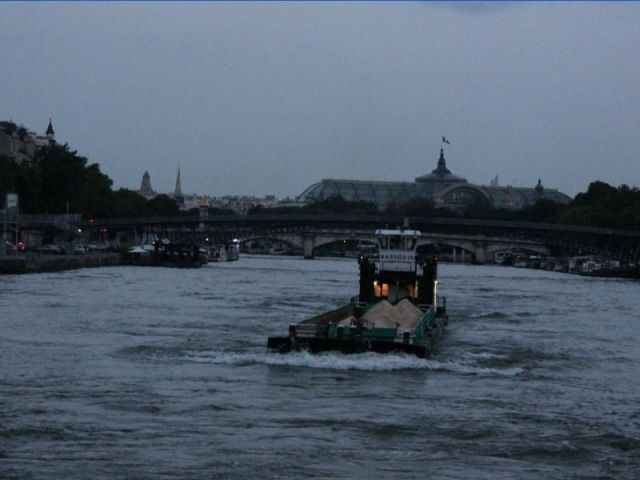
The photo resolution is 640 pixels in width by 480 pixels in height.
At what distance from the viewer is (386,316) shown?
3966 cm

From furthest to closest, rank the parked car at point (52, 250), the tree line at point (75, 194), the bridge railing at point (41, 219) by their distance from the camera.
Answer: the tree line at point (75, 194), the bridge railing at point (41, 219), the parked car at point (52, 250)

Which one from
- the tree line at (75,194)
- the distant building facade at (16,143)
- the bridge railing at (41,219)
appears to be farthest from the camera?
the distant building facade at (16,143)

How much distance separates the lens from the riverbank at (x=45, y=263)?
84.8 meters

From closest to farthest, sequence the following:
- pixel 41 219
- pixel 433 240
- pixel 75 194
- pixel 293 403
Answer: pixel 293 403 < pixel 41 219 < pixel 75 194 < pixel 433 240

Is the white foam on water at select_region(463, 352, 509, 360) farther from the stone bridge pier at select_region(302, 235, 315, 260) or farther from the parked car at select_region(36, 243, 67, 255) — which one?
the stone bridge pier at select_region(302, 235, 315, 260)

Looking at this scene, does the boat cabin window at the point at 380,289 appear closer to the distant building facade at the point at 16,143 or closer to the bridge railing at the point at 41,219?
the bridge railing at the point at 41,219

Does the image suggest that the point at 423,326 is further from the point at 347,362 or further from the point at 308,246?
the point at 308,246

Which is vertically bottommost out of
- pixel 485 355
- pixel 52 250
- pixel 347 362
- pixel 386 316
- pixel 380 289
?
pixel 485 355

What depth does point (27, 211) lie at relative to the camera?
5256 inches

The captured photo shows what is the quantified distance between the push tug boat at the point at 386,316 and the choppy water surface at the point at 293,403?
58 cm

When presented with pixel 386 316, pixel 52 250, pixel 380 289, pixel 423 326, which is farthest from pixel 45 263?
pixel 423 326

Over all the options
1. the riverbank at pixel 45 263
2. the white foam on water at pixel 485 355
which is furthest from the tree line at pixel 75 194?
the white foam on water at pixel 485 355

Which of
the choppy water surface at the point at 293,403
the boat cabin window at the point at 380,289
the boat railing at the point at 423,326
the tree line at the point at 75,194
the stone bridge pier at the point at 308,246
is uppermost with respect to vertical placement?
the tree line at the point at 75,194

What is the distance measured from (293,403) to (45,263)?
210 ft
